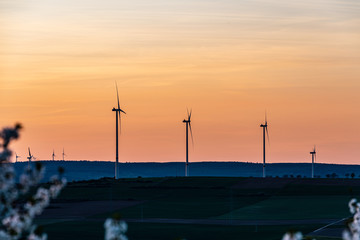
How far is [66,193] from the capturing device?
15238 cm

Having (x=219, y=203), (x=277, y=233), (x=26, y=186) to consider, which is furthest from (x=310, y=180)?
(x=26, y=186)

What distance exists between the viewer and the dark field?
85.9m

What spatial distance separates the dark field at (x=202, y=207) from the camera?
8588 cm

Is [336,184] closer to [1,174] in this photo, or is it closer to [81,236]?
[81,236]

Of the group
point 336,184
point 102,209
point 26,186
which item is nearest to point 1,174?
point 26,186

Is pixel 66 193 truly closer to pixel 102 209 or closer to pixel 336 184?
pixel 102 209

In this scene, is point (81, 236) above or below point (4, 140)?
below

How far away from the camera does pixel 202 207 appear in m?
122

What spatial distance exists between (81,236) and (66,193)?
73.2 metres

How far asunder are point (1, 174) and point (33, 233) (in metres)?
1.33

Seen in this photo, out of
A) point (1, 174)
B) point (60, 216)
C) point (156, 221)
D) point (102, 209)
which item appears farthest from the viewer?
point (102, 209)

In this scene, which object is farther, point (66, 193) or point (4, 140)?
point (66, 193)

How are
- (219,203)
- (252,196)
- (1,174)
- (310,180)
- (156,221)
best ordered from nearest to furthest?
1. (1,174)
2. (156,221)
3. (219,203)
4. (252,196)
5. (310,180)

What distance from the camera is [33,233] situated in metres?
15.7
